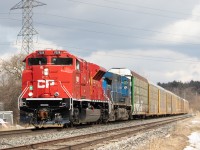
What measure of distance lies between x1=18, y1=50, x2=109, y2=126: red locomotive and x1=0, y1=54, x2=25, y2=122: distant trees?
66.6 feet

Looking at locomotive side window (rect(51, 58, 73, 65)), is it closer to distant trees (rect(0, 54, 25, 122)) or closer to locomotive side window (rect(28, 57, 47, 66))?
locomotive side window (rect(28, 57, 47, 66))

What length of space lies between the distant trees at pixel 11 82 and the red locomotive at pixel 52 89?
20314 mm

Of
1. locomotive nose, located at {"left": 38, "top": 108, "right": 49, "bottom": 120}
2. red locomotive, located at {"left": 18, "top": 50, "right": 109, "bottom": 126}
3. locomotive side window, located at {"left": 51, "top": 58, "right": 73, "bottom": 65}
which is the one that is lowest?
locomotive nose, located at {"left": 38, "top": 108, "right": 49, "bottom": 120}

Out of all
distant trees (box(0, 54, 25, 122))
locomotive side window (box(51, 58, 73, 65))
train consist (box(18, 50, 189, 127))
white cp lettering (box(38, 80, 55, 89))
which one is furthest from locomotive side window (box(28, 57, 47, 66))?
distant trees (box(0, 54, 25, 122))

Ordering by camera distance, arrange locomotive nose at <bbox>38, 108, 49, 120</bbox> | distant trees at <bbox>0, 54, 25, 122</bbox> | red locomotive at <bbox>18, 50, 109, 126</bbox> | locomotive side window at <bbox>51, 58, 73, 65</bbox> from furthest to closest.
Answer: distant trees at <bbox>0, 54, 25, 122</bbox> → locomotive side window at <bbox>51, 58, 73, 65</bbox> → red locomotive at <bbox>18, 50, 109, 126</bbox> → locomotive nose at <bbox>38, 108, 49, 120</bbox>

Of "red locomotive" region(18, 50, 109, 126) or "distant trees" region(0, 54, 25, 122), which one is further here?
"distant trees" region(0, 54, 25, 122)

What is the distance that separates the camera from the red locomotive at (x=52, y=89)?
62.3 feet

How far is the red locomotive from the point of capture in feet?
62.3

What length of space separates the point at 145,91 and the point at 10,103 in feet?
54.3

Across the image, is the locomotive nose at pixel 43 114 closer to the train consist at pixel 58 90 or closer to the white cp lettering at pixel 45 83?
the train consist at pixel 58 90

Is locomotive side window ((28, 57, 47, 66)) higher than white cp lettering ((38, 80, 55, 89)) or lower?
higher

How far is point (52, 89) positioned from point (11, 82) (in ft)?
100

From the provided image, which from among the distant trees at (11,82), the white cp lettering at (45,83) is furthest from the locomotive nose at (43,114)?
the distant trees at (11,82)

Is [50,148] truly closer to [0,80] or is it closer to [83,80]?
[83,80]
